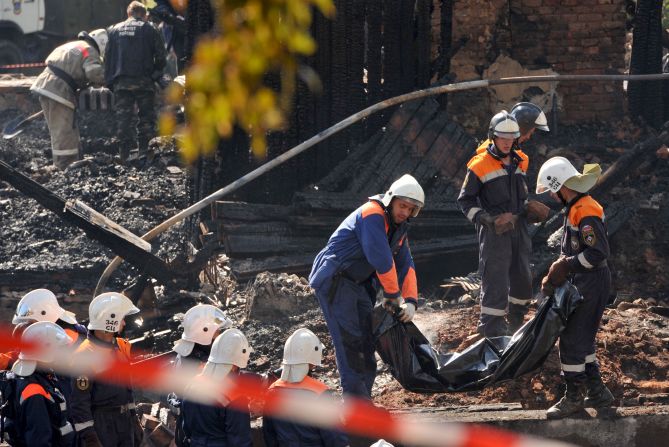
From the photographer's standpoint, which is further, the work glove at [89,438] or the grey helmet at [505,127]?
the grey helmet at [505,127]

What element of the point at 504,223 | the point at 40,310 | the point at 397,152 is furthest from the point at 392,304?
the point at 397,152

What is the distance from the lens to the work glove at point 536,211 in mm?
9000

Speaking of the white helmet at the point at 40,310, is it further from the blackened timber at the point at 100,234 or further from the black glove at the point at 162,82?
the black glove at the point at 162,82

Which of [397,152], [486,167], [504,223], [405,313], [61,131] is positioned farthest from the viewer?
[61,131]

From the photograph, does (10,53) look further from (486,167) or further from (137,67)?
(486,167)

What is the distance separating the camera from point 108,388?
7145 millimetres

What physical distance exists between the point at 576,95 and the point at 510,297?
5175mm

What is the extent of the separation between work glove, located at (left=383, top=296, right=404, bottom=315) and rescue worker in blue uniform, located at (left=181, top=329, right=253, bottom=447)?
1.42 meters

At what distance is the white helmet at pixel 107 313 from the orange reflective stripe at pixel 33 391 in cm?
80

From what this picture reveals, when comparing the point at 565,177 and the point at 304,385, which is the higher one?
the point at 565,177

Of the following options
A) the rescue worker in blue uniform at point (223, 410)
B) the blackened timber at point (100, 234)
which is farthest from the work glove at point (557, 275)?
the blackened timber at point (100, 234)

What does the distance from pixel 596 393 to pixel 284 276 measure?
389 centimetres

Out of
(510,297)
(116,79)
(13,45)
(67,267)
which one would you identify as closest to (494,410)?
(510,297)

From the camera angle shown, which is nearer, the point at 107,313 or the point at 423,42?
the point at 107,313
